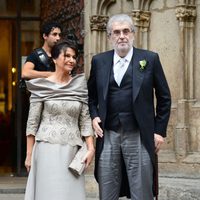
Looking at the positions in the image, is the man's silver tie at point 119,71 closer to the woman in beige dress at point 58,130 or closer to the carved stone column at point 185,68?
the woman in beige dress at point 58,130

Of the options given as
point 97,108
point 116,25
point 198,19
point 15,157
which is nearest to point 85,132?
point 97,108

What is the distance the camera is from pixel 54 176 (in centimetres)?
514

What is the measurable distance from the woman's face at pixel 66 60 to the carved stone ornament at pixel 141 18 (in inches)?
129

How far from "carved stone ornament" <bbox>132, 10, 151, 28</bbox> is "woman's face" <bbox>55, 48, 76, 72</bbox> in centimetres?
327

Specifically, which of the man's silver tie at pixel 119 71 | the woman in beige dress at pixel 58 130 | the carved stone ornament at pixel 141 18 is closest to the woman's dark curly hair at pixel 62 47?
the woman in beige dress at pixel 58 130

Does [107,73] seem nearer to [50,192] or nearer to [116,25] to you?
[116,25]

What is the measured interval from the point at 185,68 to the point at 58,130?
3157mm

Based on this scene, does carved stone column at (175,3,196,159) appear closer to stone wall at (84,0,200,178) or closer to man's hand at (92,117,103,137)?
stone wall at (84,0,200,178)

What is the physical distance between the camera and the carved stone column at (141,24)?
834cm

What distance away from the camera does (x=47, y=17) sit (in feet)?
33.6

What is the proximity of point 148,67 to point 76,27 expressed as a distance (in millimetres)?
4287

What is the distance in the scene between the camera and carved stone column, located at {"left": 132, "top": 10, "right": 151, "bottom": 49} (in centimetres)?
834

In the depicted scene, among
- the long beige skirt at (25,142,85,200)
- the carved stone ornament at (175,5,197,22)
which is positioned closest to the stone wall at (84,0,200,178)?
the carved stone ornament at (175,5,197,22)

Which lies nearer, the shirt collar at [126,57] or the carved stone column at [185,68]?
the shirt collar at [126,57]
